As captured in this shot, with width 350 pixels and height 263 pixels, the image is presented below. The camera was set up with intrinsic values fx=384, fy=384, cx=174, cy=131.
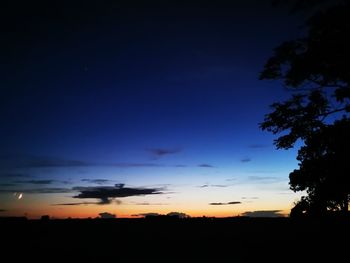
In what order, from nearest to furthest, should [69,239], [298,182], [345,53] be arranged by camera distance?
[345,53], [298,182], [69,239]

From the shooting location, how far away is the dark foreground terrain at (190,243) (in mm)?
18047

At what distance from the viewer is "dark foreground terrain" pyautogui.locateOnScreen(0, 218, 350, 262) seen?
59.2ft

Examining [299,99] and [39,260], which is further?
[299,99]

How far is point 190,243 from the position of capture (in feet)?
69.9

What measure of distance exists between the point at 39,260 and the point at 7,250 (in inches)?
121

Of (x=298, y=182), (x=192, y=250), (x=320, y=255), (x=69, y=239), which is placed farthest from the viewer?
(x=69, y=239)

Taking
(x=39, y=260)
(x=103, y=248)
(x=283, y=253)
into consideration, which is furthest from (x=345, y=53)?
(x=39, y=260)

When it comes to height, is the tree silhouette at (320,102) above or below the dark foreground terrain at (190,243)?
above

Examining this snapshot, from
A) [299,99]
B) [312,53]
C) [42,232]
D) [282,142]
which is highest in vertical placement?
[312,53]

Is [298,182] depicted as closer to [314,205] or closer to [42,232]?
[314,205]

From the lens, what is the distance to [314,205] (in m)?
23.8

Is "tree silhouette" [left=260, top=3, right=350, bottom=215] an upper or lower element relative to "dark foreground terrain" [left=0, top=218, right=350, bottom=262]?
upper

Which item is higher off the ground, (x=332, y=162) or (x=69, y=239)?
(x=332, y=162)

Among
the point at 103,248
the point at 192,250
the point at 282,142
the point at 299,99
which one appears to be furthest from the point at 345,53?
the point at 103,248
